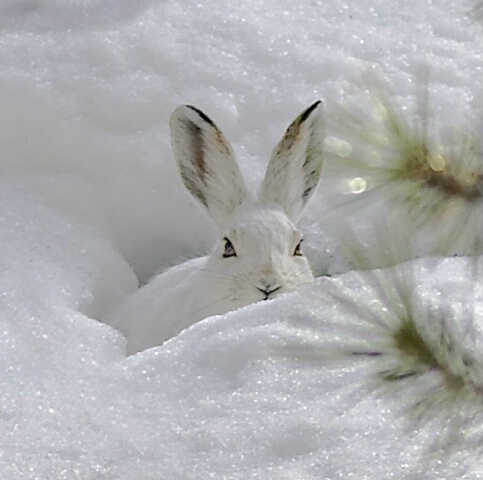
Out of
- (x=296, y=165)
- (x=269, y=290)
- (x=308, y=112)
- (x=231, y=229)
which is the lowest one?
(x=269, y=290)

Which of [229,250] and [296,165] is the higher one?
[296,165]

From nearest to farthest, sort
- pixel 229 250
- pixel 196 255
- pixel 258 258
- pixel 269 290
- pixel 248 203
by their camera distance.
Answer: pixel 269 290 < pixel 258 258 < pixel 229 250 < pixel 248 203 < pixel 196 255

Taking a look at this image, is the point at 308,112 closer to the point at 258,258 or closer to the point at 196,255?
the point at 258,258

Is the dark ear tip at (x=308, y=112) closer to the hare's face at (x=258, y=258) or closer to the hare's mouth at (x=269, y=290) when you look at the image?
the hare's face at (x=258, y=258)

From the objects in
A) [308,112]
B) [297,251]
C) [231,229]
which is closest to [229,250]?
[231,229]

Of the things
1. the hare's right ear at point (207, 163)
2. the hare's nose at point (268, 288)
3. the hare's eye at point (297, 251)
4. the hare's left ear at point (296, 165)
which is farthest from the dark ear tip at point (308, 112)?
the hare's nose at point (268, 288)

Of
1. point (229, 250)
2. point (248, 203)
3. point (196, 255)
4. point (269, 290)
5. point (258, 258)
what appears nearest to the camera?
point (269, 290)

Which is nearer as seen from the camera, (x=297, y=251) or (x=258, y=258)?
(x=258, y=258)
